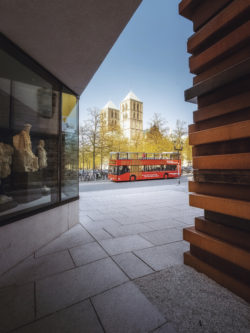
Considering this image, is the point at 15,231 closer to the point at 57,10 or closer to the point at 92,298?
the point at 92,298

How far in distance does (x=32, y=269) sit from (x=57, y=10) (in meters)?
3.88

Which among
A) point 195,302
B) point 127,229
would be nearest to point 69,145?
point 127,229

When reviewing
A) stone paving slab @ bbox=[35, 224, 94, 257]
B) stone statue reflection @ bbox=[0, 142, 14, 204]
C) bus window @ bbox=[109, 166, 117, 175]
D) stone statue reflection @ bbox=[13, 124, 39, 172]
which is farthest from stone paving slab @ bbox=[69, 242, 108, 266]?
bus window @ bbox=[109, 166, 117, 175]

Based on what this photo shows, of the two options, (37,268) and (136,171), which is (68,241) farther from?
(136,171)

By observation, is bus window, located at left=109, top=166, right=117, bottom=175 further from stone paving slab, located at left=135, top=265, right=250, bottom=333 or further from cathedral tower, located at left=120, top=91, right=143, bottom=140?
cathedral tower, located at left=120, top=91, right=143, bottom=140

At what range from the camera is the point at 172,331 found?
1.60 m

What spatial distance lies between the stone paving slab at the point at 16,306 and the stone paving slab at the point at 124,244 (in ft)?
4.67

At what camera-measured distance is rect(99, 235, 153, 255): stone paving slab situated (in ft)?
10.8

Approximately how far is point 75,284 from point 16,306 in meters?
0.67

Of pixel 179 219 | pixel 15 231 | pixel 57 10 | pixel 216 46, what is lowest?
pixel 179 219

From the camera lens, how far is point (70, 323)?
5.62 ft

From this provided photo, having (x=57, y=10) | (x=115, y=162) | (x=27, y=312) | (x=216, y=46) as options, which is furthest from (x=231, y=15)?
(x=115, y=162)

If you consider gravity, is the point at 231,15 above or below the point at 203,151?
above

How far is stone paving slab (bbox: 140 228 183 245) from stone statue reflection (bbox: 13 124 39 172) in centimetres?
297
